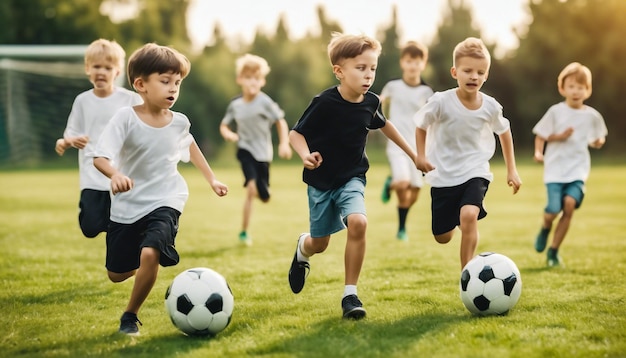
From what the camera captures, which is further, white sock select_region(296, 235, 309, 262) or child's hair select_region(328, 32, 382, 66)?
white sock select_region(296, 235, 309, 262)

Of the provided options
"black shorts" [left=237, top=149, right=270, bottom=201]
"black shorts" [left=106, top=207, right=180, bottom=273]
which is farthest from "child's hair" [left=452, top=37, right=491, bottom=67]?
"black shorts" [left=237, top=149, right=270, bottom=201]

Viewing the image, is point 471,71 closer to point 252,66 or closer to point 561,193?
point 561,193

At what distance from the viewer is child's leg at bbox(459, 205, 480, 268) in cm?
563

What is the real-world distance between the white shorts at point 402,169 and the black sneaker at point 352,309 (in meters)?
4.84

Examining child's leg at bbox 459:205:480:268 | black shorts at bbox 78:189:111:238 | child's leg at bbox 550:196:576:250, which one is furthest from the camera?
child's leg at bbox 550:196:576:250

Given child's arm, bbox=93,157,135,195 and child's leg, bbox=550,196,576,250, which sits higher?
child's arm, bbox=93,157,135,195

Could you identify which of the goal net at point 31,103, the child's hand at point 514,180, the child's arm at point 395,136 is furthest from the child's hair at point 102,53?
the goal net at point 31,103

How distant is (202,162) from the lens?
210 inches

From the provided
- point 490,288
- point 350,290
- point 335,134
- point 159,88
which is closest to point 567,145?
point 490,288

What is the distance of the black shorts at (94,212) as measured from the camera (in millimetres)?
6406

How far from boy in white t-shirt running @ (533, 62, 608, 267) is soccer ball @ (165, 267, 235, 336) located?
438 centimetres

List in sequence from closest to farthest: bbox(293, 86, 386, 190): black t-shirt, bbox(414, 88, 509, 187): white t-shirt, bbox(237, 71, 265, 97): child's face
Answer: bbox(293, 86, 386, 190): black t-shirt → bbox(414, 88, 509, 187): white t-shirt → bbox(237, 71, 265, 97): child's face

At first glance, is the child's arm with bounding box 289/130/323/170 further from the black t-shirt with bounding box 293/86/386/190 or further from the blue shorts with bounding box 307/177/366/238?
the blue shorts with bounding box 307/177/366/238

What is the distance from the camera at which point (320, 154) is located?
216 inches
